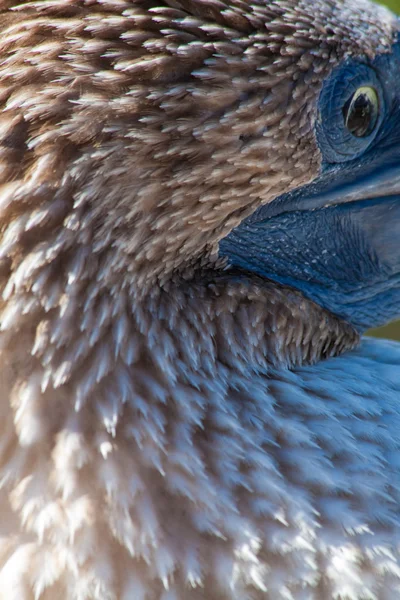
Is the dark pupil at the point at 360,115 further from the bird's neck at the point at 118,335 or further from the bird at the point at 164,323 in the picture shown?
the bird's neck at the point at 118,335

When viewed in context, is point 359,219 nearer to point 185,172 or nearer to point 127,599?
point 185,172

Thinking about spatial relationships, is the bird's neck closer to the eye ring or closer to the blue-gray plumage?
the blue-gray plumage

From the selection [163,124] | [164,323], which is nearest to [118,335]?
[164,323]

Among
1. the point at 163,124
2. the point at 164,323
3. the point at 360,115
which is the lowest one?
the point at 164,323

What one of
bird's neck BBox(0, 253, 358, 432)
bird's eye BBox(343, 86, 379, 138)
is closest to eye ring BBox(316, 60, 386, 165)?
bird's eye BBox(343, 86, 379, 138)

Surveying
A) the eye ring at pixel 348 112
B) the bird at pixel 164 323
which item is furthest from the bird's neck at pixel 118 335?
the eye ring at pixel 348 112

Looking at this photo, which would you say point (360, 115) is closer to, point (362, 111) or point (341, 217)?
point (362, 111)

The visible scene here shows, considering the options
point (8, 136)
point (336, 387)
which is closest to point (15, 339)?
point (8, 136)

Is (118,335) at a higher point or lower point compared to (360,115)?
lower
